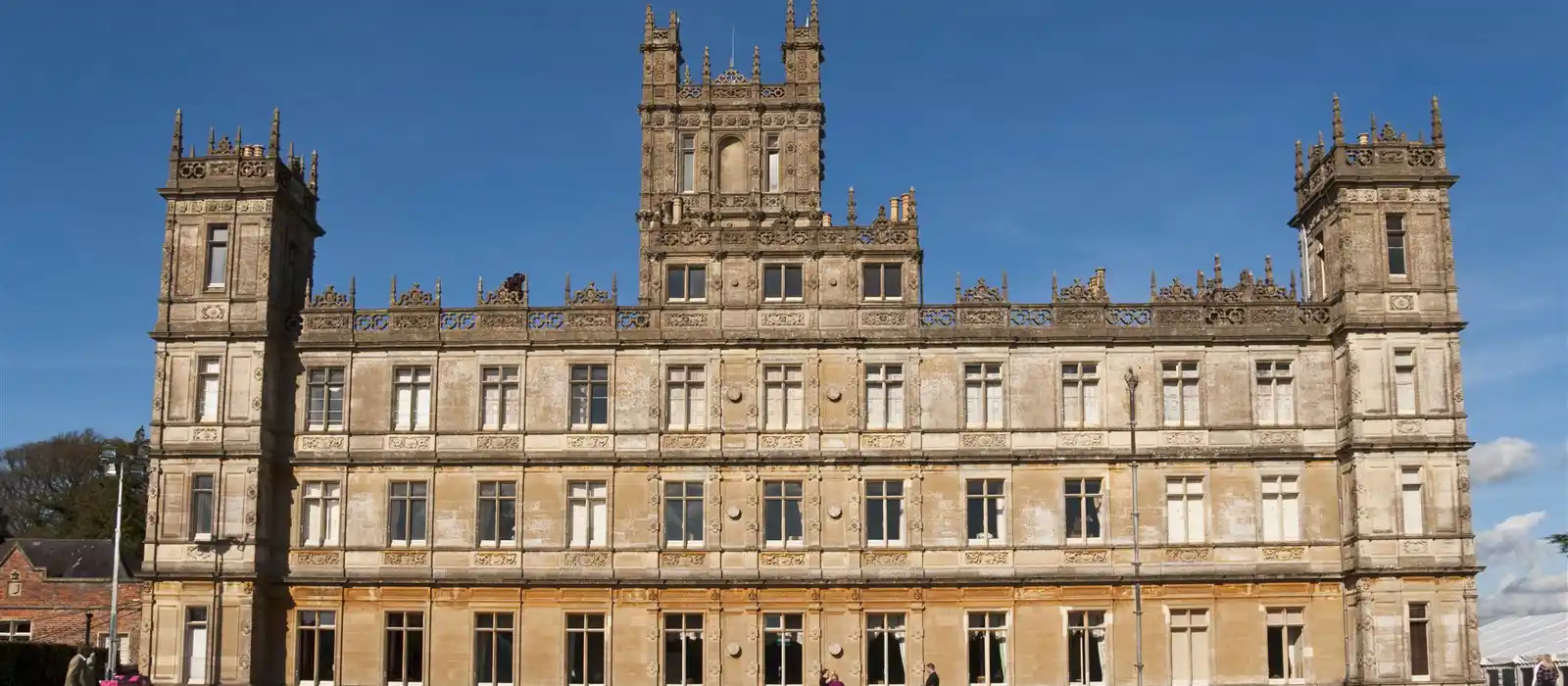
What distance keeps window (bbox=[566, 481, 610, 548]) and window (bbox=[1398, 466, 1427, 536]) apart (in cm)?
2219

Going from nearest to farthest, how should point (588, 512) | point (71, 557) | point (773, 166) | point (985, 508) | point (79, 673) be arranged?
point (79, 673)
point (985, 508)
point (588, 512)
point (773, 166)
point (71, 557)

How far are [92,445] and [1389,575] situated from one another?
8583 centimetres

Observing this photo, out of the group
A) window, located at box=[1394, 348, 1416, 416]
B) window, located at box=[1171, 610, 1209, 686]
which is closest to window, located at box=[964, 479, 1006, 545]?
window, located at box=[1171, 610, 1209, 686]

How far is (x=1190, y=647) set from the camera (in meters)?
43.6

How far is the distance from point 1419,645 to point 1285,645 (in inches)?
138

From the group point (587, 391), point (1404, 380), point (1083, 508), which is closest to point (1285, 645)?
point (1083, 508)

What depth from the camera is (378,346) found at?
45312mm

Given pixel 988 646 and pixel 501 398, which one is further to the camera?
pixel 501 398

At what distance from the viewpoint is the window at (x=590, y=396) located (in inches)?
1768

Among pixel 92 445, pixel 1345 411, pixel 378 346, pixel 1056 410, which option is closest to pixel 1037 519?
pixel 1056 410

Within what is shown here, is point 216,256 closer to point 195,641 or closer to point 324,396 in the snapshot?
point 324,396

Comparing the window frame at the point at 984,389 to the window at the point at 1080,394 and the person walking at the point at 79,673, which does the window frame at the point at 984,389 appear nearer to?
the window at the point at 1080,394

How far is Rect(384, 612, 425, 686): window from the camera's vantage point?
4406 cm

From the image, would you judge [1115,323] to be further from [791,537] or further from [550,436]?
[550,436]
